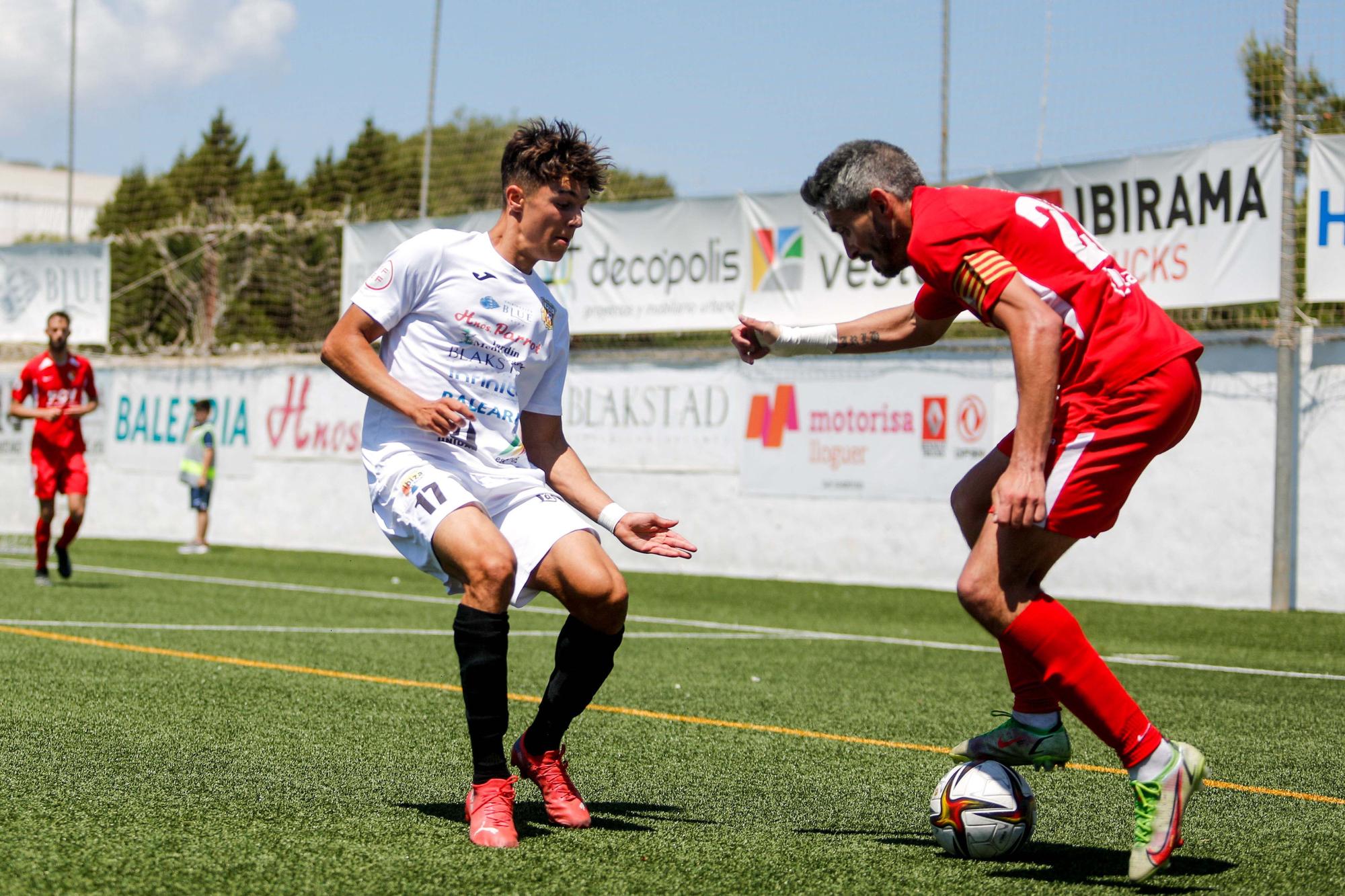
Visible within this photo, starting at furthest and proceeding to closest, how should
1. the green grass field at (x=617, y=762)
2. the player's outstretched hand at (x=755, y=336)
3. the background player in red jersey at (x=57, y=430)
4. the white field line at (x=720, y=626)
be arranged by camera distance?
the background player in red jersey at (x=57, y=430) < the white field line at (x=720, y=626) < the player's outstretched hand at (x=755, y=336) < the green grass field at (x=617, y=762)

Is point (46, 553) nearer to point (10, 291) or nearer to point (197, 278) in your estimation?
point (197, 278)

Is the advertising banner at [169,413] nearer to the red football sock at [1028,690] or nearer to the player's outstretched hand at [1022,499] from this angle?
the red football sock at [1028,690]

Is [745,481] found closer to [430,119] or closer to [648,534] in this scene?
[430,119]

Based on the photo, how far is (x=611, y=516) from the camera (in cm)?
441

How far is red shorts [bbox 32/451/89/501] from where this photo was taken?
1262cm

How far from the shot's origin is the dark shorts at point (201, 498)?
1922cm

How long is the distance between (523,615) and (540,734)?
7188 mm

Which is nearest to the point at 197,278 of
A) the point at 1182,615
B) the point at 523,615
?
the point at 523,615

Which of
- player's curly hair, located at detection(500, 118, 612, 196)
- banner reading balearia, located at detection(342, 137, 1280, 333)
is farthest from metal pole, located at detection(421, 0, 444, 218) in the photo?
player's curly hair, located at detection(500, 118, 612, 196)

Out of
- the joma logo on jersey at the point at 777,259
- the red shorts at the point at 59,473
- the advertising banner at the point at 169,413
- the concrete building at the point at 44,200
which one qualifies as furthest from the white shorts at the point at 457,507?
the concrete building at the point at 44,200

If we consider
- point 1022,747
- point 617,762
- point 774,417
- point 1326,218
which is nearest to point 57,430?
point 774,417

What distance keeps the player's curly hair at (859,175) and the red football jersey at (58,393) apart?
9.76 metres

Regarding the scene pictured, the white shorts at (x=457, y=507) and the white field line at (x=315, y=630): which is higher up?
the white shorts at (x=457, y=507)

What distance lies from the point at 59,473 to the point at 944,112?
9.03m
